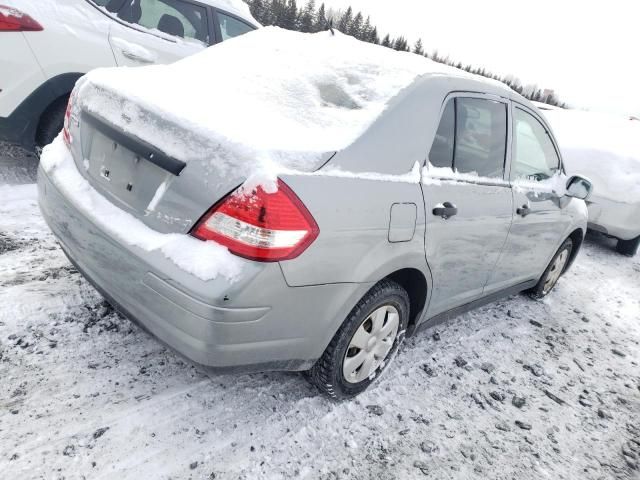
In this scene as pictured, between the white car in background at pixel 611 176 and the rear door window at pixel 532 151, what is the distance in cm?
251

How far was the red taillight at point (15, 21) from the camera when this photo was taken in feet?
10.8

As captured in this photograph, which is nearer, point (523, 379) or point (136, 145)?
point (136, 145)

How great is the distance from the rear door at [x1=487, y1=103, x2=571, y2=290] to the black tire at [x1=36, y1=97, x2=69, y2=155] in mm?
3456

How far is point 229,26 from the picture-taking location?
16.4 ft

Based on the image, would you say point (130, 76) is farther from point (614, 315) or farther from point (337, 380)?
point (614, 315)

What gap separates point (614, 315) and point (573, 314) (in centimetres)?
54

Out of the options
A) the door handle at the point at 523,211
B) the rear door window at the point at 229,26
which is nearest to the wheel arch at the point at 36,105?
the rear door window at the point at 229,26

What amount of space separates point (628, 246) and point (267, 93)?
6499mm

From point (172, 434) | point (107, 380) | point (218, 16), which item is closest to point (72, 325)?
point (107, 380)

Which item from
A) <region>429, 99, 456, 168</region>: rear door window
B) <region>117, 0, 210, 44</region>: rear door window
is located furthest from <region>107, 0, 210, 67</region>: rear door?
<region>429, 99, 456, 168</region>: rear door window

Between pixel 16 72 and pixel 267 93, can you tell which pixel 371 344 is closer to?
pixel 267 93

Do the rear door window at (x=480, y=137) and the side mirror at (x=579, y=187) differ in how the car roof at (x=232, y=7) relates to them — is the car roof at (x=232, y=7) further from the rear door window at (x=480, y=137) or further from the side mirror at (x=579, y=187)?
the side mirror at (x=579, y=187)

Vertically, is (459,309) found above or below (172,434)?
above

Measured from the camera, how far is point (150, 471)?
5.93 feet
